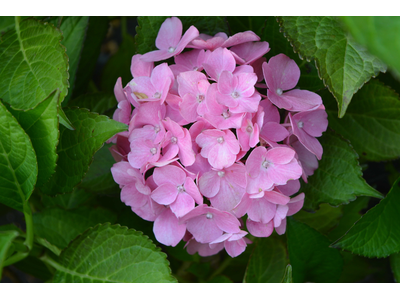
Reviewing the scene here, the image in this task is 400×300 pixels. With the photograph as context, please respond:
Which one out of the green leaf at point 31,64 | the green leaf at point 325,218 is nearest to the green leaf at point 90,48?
the green leaf at point 31,64

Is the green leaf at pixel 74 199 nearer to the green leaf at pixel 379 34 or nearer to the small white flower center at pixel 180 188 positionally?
the small white flower center at pixel 180 188

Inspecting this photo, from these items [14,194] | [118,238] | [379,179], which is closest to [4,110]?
[14,194]

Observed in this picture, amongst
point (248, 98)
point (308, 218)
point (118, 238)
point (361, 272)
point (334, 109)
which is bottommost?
point (361, 272)

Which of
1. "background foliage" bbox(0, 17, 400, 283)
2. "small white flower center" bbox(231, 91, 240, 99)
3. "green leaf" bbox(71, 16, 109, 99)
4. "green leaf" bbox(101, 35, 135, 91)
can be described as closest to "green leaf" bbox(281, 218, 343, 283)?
"background foliage" bbox(0, 17, 400, 283)

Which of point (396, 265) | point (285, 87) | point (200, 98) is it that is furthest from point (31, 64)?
point (396, 265)

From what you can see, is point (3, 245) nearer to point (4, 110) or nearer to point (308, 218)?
point (4, 110)

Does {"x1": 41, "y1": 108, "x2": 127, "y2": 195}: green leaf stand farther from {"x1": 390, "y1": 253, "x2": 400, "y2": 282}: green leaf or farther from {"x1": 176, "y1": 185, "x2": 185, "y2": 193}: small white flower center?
{"x1": 390, "y1": 253, "x2": 400, "y2": 282}: green leaf
